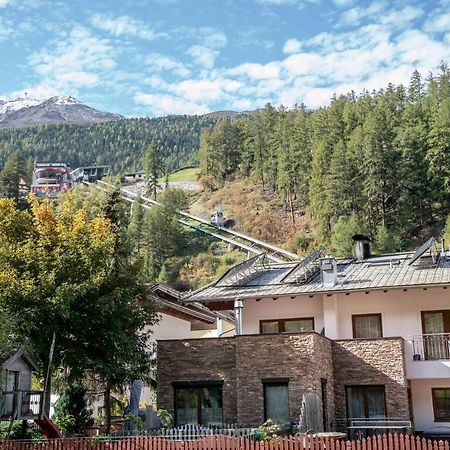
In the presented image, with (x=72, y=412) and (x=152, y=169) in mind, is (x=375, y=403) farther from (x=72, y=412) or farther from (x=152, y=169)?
(x=152, y=169)

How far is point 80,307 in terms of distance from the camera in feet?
74.2

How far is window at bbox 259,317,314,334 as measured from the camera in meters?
26.0

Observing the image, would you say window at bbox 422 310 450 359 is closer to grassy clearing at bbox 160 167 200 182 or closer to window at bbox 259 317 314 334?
window at bbox 259 317 314 334

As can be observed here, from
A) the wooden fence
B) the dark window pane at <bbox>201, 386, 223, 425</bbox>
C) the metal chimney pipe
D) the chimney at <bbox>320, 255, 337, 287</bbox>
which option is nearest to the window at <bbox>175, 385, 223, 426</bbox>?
the dark window pane at <bbox>201, 386, 223, 425</bbox>

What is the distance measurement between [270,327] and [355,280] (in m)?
3.69

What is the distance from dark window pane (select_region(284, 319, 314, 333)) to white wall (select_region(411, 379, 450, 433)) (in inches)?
165

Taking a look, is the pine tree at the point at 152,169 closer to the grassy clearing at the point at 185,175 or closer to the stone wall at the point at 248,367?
the grassy clearing at the point at 185,175

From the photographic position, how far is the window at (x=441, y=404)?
24.6m

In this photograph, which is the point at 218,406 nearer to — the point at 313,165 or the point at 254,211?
the point at 313,165

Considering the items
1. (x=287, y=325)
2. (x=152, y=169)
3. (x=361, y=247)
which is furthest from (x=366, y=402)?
(x=152, y=169)

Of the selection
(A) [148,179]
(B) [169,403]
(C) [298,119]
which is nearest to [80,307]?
(B) [169,403]

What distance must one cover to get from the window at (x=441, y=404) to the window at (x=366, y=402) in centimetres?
264

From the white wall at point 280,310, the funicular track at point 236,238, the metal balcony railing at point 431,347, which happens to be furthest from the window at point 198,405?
the funicular track at point 236,238

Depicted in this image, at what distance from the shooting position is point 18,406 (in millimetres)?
20656
